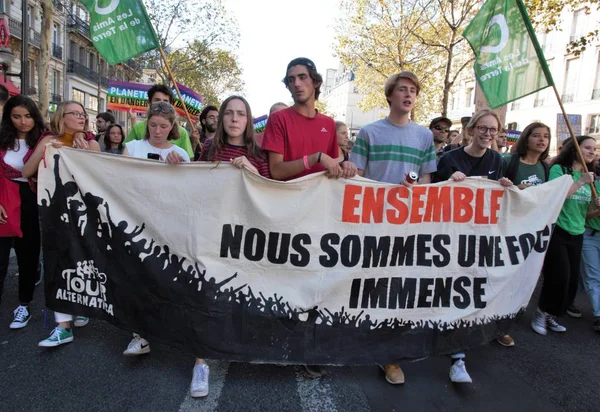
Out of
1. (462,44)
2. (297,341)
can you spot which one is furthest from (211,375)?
(462,44)

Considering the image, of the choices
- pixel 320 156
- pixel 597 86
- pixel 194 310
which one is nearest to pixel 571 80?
pixel 597 86

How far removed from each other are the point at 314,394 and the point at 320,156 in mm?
1535

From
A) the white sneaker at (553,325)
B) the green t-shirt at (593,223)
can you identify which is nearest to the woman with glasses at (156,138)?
the white sneaker at (553,325)

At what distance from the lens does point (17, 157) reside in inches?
138

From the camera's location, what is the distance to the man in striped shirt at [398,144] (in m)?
3.10

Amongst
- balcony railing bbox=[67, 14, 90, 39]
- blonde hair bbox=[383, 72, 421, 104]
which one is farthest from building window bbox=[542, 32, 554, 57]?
balcony railing bbox=[67, 14, 90, 39]

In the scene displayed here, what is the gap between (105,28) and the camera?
4.43 meters

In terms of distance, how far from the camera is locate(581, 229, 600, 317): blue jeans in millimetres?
4180

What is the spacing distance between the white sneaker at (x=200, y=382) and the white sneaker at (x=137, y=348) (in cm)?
59

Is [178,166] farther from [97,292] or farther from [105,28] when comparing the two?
[105,28]

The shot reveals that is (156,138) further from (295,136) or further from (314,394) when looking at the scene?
(314,394)

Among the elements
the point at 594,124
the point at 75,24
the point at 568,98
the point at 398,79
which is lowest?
the point at 398,79

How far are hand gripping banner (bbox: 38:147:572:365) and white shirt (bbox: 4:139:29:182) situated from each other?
83 cm

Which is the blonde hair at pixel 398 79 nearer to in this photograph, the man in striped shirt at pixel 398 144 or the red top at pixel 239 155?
the man in striped shirt at pixel 398 144
